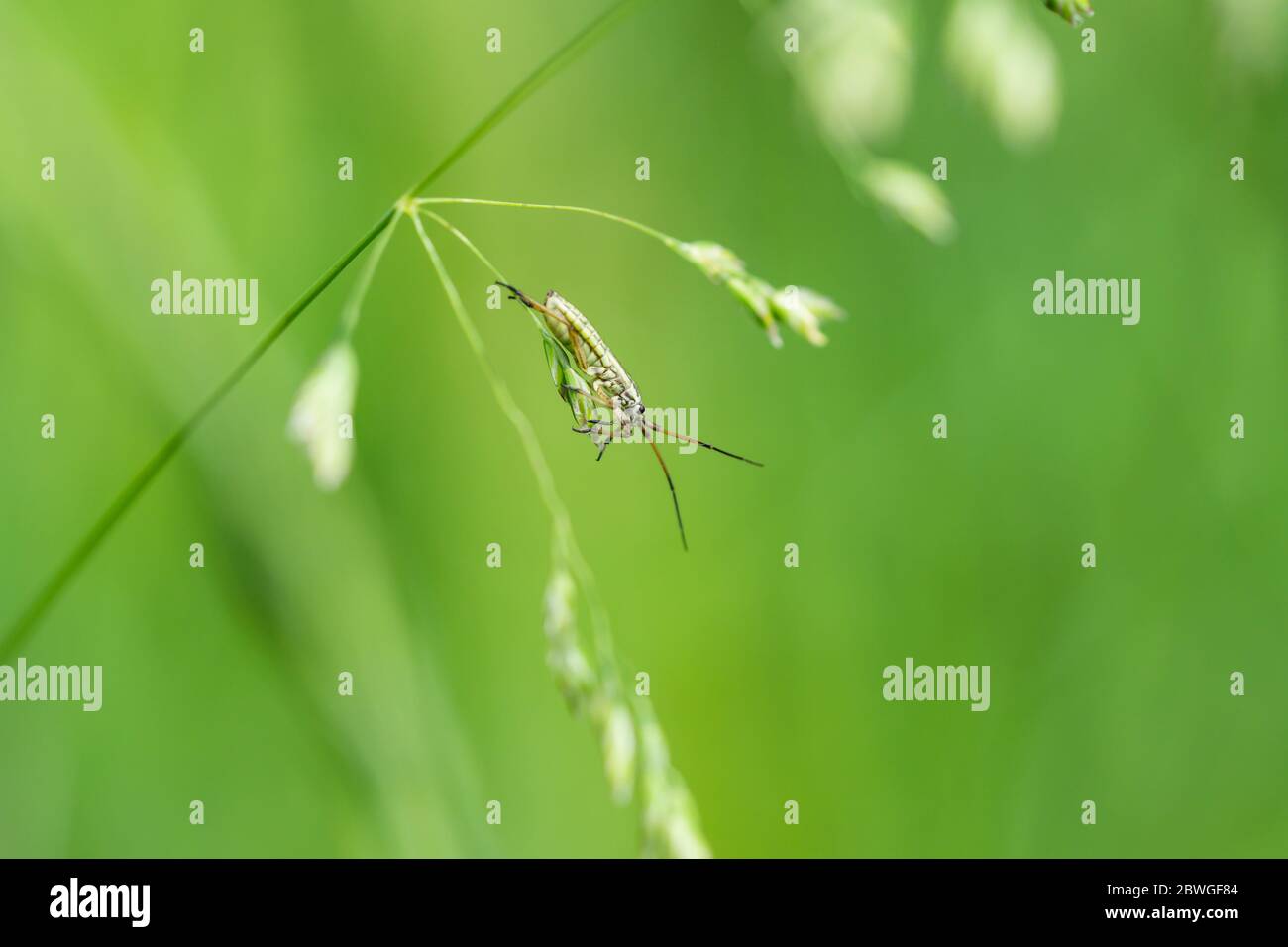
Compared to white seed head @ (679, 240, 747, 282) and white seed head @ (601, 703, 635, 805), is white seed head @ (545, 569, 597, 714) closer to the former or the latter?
white seed head @ (601, 703, 635, 805)

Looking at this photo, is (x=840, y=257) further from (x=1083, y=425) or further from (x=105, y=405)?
(x=105, y=405)

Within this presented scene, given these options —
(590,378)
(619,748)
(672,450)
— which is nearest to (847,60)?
(590,378)

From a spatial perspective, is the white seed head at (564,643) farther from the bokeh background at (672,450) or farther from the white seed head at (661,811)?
the bokeh background at (672,450)

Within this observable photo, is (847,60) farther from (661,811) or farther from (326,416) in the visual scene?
(661,811)

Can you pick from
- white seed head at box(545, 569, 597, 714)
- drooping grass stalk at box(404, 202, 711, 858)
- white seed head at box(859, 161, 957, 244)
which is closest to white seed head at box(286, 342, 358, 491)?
drooping grass stalk at box(404, 202, 711, 858)

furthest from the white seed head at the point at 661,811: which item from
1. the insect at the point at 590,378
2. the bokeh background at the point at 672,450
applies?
the bokeh background at the point at 672,450
